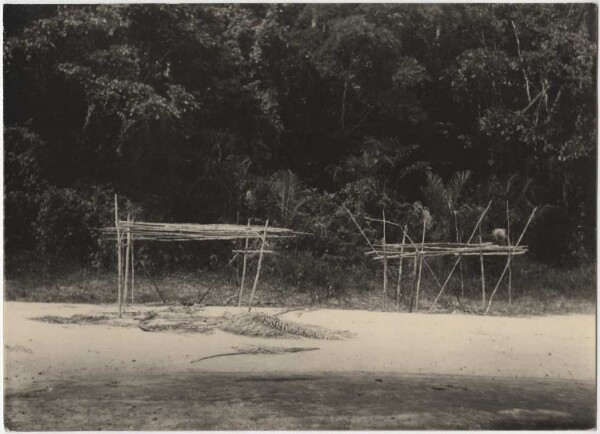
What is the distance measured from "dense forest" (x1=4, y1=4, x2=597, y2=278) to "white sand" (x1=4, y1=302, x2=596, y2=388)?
1.54m

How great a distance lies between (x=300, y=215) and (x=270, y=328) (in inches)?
147

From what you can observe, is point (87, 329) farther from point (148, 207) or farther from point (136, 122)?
point (136, 122)

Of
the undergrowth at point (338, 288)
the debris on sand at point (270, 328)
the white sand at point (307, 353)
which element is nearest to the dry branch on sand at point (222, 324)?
the debris on sand at point (270, 328)

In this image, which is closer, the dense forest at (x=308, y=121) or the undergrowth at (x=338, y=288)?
the dense forest at (x=308, y=121)

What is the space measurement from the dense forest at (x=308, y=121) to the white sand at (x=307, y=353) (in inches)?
60.5

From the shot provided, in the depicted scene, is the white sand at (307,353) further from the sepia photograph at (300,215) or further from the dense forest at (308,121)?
the dense forest at (308,121)

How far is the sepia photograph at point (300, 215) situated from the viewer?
1086cm

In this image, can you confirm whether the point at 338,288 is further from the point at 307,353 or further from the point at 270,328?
the point at 307,353

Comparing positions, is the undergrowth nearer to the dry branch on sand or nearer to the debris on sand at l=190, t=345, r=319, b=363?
the dry branch on sand

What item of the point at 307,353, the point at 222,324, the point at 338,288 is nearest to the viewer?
the point at 307,353

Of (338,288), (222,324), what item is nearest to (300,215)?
(338,288)

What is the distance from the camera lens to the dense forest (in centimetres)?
1352

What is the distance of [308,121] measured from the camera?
51.6 feet

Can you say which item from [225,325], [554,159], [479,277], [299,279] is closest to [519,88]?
[554,159]
